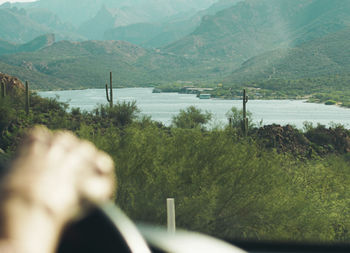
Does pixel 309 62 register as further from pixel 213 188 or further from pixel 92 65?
pixel 213 188

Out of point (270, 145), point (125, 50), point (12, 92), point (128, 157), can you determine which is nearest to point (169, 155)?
point (128, 157)

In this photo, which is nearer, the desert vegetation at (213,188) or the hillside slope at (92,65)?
the desert vegetation at (213,188)

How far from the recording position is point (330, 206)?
1206 centimetres

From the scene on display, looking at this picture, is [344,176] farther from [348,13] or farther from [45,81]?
[348,13]

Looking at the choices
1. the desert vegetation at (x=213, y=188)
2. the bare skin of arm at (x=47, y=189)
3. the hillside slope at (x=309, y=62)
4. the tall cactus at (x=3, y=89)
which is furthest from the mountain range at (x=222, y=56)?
the bare skin of arm at (x=47, y=189)

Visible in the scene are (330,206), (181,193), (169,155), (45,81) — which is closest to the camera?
(181,193)

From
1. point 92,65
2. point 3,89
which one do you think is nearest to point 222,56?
point 92,65

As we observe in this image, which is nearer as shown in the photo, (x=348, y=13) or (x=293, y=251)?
(x=293, y=251)

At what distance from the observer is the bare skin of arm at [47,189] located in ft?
1.40

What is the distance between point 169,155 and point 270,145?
16.8m

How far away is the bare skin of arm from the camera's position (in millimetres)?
427

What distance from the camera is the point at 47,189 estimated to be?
0.45 metres

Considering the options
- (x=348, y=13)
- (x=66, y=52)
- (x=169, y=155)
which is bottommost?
(x=169, y=155)

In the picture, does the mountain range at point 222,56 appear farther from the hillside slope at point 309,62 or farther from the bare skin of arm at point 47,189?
the bare skin of arm at point 47,189
